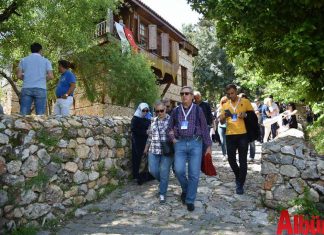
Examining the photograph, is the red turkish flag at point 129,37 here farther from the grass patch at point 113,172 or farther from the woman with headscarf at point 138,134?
the grass patch at point 113,172

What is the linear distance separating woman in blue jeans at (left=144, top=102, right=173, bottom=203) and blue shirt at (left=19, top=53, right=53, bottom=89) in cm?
213

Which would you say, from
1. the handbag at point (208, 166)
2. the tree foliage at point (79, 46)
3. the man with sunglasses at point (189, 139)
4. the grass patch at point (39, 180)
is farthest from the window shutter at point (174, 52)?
the grass patch at point (39, 180)

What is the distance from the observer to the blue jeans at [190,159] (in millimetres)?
5453

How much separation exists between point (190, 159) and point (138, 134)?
6.88 ft

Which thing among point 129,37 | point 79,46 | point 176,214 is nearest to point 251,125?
point 176,214

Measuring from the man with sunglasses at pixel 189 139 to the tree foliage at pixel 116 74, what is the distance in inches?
261

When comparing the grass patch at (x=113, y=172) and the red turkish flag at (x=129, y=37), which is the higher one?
the red turkish flag at (x=129, y=37)

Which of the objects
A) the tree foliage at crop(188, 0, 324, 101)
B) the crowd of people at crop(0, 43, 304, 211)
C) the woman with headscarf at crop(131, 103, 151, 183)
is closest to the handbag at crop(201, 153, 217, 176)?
the crowd of people at crop(0, 43, 304, 211)

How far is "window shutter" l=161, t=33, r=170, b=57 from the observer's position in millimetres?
18578

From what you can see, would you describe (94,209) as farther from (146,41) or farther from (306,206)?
(146,41)

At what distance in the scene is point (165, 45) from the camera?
61.4 feet

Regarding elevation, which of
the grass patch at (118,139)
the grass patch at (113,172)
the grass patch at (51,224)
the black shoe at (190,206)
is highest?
the grass patch at (118,139)

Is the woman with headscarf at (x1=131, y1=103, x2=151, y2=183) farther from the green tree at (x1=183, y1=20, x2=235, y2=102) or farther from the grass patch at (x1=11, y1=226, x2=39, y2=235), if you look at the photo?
the green tree at (x1=183, y1=20, x2=235, y2=102)

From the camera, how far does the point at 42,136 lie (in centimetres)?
554
